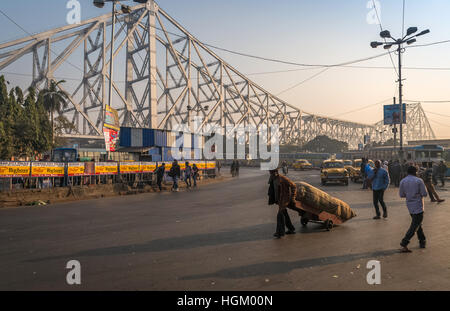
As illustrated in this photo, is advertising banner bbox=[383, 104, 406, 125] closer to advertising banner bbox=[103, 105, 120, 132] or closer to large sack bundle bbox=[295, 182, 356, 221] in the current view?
advertising banner bbox=[103, 105, 120, 132]

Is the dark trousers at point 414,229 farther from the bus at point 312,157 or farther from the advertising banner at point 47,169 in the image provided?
the bus at point 312,157

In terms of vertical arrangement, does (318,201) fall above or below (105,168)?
below

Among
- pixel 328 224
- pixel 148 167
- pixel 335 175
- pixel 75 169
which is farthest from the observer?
pixel 335 175

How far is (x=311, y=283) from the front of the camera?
4285 millimetres

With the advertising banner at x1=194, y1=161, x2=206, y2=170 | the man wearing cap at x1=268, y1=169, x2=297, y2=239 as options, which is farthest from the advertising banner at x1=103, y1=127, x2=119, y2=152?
the man wearing cap at x1=268, y1=169, x2=297, y2=239

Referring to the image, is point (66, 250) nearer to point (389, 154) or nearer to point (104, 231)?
point (104, 231)

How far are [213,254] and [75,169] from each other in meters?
12.6

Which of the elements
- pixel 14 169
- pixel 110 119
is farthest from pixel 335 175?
pixel 14 169

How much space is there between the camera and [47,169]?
14.6 m

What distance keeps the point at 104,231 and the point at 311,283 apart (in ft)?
17.2

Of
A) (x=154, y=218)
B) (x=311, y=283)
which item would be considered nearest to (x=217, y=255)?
(x=311, y=283)

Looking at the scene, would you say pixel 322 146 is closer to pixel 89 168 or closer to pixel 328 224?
pixel 89 168

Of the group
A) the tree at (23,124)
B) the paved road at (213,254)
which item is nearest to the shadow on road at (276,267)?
the paved road at (213,254)

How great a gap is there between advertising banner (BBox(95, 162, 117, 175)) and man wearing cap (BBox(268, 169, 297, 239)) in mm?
12416
